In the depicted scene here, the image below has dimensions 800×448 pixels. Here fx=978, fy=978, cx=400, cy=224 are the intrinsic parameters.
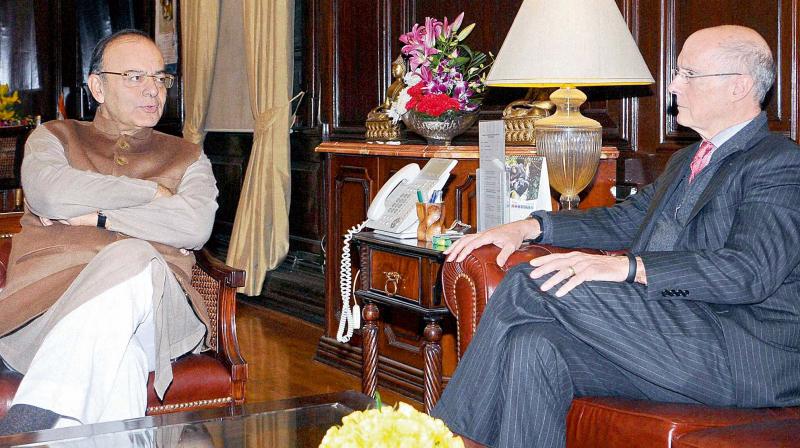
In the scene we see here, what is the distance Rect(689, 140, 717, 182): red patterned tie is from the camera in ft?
8.66

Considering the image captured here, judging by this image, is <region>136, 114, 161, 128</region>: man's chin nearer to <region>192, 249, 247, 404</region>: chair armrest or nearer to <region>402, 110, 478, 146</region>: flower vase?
<region>192, 249, 247, 404</region>: chair armrest

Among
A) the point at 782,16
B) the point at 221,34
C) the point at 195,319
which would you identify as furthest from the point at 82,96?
the point at 782,16

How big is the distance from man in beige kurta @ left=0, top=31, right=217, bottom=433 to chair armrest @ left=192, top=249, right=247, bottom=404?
0.19 ft

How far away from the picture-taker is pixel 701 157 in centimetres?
267

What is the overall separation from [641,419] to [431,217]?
1160 millimetres

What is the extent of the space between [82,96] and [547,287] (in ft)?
24.3

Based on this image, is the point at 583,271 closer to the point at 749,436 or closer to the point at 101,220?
the point at 749,436

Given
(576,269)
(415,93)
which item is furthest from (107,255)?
(415,93)

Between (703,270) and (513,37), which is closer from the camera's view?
(703,270)

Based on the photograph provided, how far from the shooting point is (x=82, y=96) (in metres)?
8.91

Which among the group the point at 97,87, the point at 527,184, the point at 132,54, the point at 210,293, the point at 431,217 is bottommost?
the point at 210,293

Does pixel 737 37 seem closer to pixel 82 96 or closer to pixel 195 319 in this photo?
pixel 195 319

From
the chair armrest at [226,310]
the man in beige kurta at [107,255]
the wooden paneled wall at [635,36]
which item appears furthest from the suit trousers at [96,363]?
the wooden paneled wall at [635,36]

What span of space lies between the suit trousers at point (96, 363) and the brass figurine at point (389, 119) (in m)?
1.76
